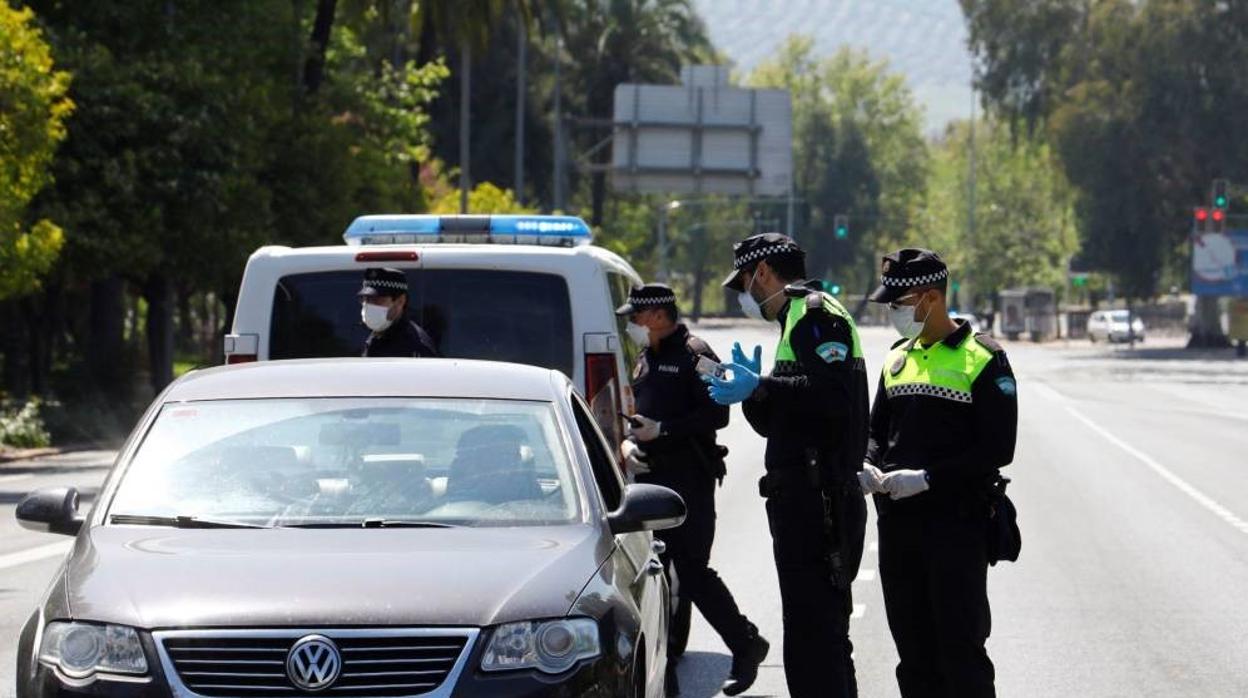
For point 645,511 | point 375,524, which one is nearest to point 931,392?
point 645,511

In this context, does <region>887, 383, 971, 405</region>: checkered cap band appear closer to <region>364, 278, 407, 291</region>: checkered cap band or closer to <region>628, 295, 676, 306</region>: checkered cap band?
<region>628, 295, 676, 306</region>: checkered cap band

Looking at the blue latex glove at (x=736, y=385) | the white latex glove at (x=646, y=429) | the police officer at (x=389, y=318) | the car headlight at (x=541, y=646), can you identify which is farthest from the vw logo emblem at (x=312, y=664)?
the police officer at (x=389, y=318)

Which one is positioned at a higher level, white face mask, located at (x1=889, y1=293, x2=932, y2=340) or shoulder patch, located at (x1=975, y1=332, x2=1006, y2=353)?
white face mask, located at (x1=889, y1=293, x2=932, y2=340)

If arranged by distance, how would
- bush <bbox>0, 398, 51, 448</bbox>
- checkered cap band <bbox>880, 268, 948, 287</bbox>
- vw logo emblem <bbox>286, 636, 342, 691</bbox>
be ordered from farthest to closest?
bush <bbox>0, 398, 51, 448</bbox> < checkered cap band <bbox>880, 268, 948, 287</bbox> < vw logo emblem <bbox>286, 636, 342, 691</bbox>

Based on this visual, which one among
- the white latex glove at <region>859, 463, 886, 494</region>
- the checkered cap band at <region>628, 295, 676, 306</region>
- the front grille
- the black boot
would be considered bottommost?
the black boot

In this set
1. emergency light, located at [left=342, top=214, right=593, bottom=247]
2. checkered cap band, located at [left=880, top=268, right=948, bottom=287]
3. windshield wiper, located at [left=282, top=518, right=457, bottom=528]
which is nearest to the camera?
windshield wiper, located at [left=282, top=518, right=457, bottom=528]

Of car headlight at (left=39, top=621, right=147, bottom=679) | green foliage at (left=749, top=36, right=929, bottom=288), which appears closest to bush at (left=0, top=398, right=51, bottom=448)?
car headlight at (left=39, top=621, right=147, bottom=679)

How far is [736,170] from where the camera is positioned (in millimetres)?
54625

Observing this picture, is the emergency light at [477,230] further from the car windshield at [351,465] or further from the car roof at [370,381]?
the car windshield at [351,465]

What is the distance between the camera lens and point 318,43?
138 ft

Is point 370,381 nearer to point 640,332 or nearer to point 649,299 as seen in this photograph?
point 649,299

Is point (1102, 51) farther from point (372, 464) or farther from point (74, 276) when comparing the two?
point (372, 464)

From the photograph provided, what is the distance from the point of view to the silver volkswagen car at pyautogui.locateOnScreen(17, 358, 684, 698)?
546 cm

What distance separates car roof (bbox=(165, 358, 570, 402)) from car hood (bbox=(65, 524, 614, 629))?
0.83 meters
